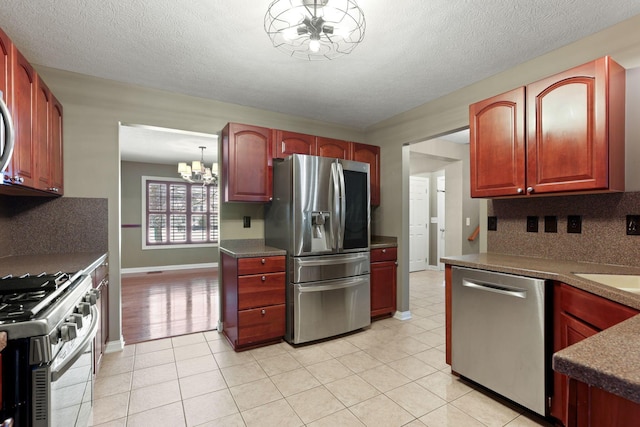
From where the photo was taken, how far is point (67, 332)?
3.90ft

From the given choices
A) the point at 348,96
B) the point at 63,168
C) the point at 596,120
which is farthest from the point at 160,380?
the point at 596,120

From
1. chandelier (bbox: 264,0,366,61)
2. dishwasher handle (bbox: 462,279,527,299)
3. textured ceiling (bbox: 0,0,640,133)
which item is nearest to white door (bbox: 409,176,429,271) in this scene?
textured ceiling (bbox: 0,0,640,133)

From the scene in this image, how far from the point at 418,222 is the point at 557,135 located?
4808 mm

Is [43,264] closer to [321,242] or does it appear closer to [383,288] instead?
[321,242]

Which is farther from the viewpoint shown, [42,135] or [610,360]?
[42,135]

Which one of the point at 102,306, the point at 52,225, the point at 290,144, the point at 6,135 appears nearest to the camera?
the point at 6,135

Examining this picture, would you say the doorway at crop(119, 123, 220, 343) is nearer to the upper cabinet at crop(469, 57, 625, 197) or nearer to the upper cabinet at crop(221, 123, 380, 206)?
the upper cabinet at crop(221, 123, 380, 206)

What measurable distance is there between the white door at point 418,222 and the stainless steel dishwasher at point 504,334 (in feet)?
14.5

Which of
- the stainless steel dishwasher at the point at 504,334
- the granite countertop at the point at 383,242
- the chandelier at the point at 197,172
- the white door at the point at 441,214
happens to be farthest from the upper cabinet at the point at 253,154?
the white door at the point at 441,214

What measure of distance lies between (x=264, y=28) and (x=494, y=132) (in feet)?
5.77

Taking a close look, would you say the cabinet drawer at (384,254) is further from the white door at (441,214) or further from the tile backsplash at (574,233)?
the white door at (441,214)

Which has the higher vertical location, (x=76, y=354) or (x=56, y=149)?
(x=56, y=149)

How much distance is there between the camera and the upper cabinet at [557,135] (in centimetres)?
171

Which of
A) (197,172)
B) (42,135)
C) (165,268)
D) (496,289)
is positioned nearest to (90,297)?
(42,135)
